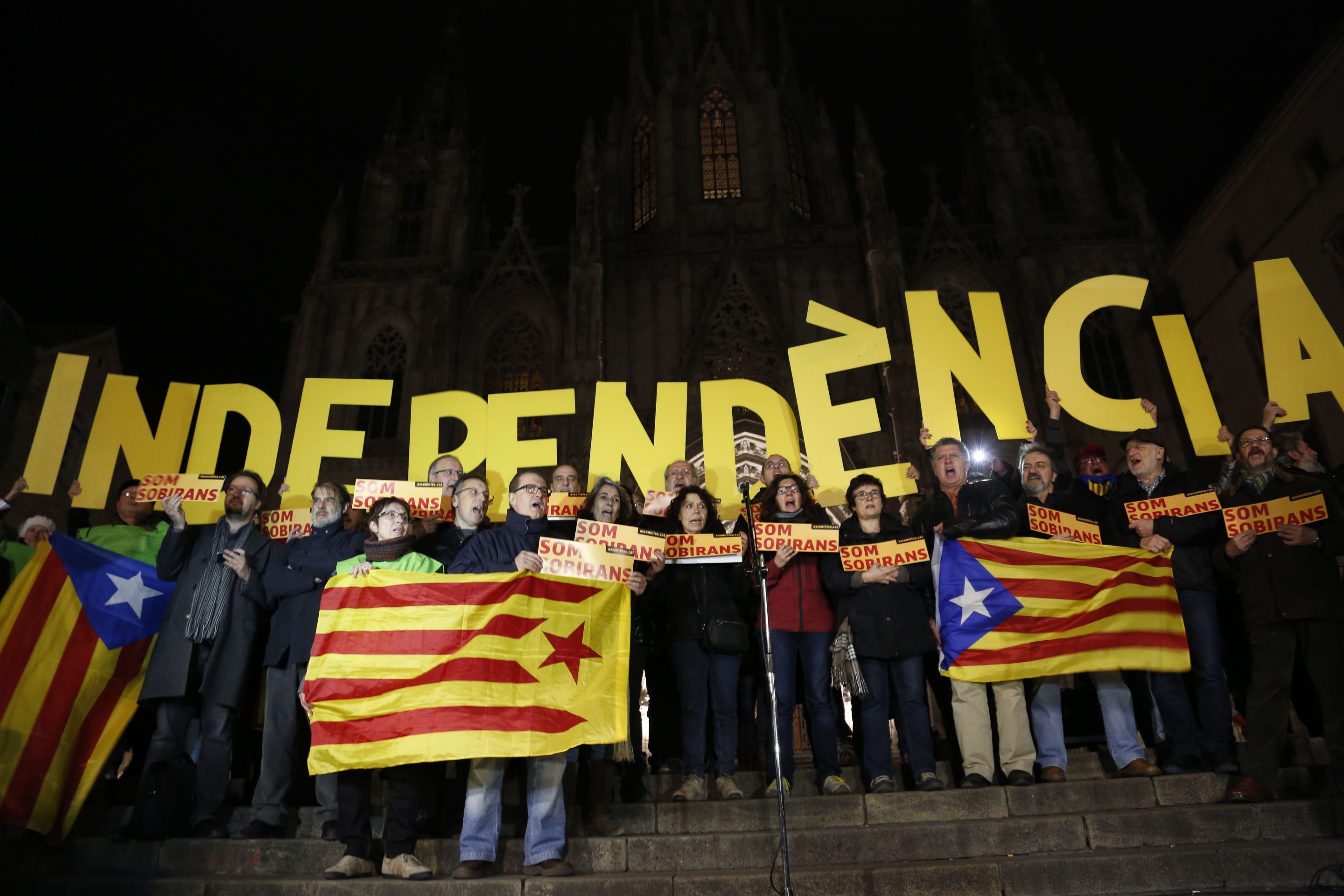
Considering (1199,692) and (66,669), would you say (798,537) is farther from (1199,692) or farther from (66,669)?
(66,669)

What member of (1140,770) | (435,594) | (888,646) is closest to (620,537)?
(435,594)

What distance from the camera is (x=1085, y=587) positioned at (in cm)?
521

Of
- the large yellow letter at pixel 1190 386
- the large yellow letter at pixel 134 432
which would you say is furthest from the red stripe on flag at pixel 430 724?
the large yellow letter at pixel 1190 386

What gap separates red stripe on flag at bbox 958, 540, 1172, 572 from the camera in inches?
207

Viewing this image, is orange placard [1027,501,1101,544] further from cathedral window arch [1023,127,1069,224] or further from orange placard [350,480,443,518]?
cathedral window arch [1023,127,1069,224]

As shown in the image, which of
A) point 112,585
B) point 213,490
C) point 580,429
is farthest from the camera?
point 580,429

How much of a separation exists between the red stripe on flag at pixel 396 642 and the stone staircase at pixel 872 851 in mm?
1023

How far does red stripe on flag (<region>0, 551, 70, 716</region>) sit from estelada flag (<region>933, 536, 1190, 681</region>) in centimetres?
581

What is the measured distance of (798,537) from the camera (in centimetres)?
536

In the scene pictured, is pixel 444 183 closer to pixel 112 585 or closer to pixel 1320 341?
pixel 112 585

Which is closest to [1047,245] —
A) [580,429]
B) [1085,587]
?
[580,429]

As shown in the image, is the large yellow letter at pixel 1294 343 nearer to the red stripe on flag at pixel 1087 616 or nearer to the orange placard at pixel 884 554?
the red stripe on flag at pixel 1087 616

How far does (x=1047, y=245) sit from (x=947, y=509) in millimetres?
19149

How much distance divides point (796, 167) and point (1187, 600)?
23.5 metres
